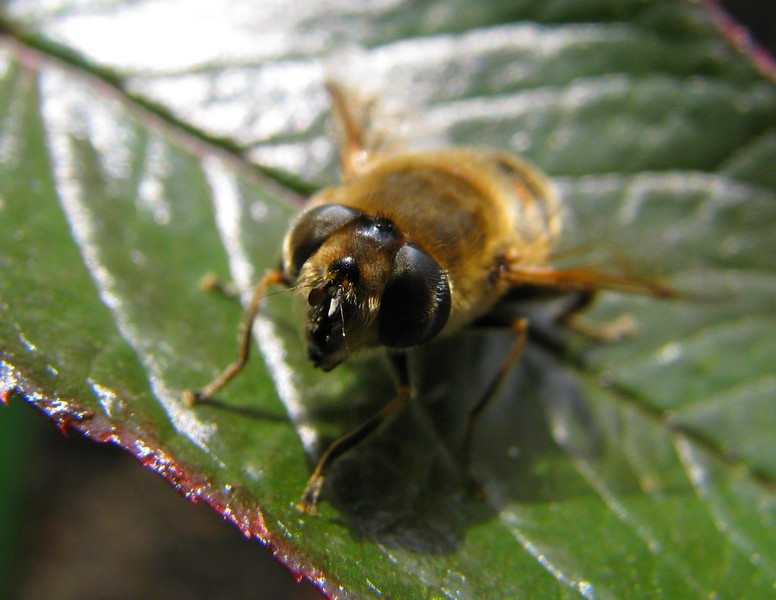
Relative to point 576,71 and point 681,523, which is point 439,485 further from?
point 576,71

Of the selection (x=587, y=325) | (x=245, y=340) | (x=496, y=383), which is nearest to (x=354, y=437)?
(x=245, y=340)

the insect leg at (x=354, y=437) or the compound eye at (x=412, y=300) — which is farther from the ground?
the compound eye at (x=412, y=300)

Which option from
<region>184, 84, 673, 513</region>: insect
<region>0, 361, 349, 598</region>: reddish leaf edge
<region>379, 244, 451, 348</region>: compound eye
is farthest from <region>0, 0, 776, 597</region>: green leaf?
<region>379, 244, 451, 348</region>: compound eye

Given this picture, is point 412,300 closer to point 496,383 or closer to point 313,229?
point 313,229

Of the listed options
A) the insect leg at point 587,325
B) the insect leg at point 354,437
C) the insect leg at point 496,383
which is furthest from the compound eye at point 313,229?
the insect leg at point 587,325

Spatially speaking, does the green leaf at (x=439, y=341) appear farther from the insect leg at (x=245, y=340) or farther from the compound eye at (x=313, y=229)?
the compound eye at (x=313, y=229)

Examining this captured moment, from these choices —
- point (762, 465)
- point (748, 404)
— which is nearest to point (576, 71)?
point (748, 404)
